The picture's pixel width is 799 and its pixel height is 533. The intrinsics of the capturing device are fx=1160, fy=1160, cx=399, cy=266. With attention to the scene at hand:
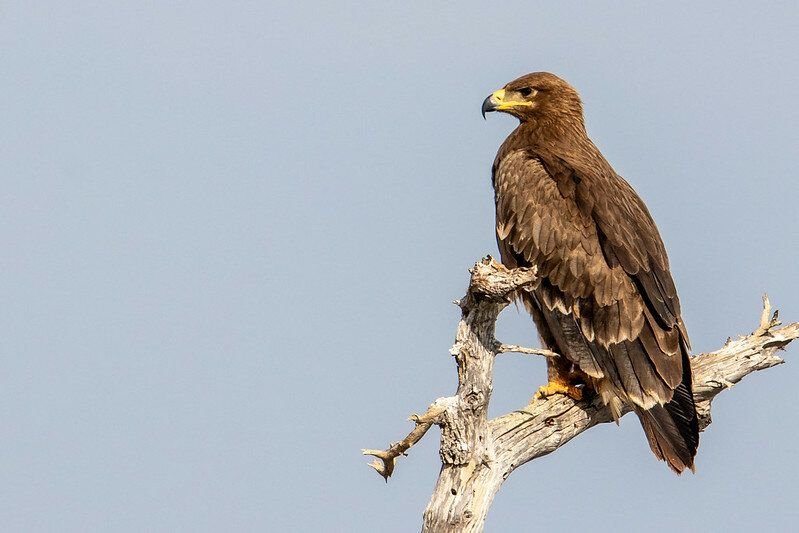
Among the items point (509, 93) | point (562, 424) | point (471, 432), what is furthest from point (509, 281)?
point (509, 93)

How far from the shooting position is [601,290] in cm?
786

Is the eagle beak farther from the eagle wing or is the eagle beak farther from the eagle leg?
the eagle leg

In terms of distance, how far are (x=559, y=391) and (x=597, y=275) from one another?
829mm

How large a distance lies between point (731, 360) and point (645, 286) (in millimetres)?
1066

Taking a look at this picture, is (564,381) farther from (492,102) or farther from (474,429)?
(492,102)

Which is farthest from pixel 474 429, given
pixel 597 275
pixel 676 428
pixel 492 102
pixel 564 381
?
pixel 492 102

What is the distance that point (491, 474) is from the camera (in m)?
6.66

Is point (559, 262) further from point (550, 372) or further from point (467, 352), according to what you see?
point (467, 352)

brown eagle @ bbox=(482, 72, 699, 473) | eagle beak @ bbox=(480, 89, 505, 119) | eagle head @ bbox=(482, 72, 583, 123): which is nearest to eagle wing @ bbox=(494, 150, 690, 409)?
brown eagle @ bbox=(482, 72, 699, 473)

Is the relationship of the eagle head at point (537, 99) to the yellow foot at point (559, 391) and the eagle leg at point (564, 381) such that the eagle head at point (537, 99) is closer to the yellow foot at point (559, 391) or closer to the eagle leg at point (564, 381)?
the eagle leg at point (564, 381)

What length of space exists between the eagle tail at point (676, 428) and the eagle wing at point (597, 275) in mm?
73

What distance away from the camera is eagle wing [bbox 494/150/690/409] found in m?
7.70

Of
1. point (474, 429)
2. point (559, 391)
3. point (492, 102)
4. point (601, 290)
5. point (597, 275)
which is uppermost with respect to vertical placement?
point (492, 102)

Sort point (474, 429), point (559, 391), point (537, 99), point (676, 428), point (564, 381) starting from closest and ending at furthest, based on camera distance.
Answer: point (474, 429) → point (676, 428) → point (559, 391) → point (564, 381) → point (537, 99)
